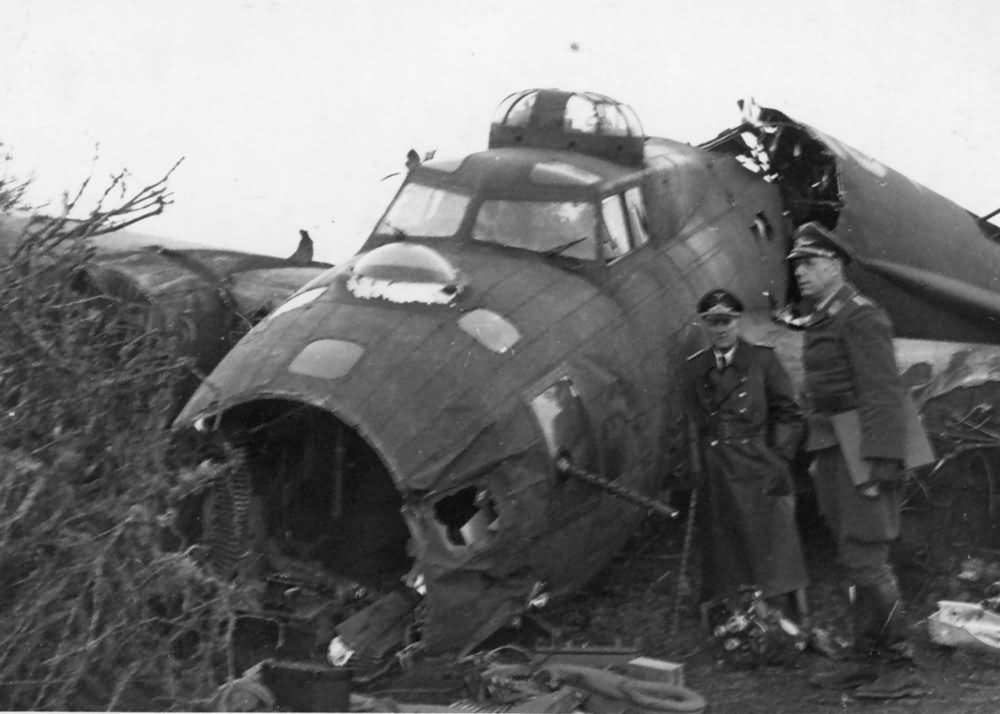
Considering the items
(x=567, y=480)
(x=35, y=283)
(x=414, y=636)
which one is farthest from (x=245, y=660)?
(x=35, y=283)

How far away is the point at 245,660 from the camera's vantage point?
906 centimetres

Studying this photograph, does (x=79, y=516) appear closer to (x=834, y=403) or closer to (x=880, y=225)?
(x=834, y=403)

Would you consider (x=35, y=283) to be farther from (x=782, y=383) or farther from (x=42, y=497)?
(x=782, y=383)

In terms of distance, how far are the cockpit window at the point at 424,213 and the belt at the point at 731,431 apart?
199cm

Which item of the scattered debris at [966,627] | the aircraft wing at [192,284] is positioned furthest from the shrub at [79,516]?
the scattered debris at [966,627]

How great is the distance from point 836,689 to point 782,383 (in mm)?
1791

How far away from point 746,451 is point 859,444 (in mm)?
836

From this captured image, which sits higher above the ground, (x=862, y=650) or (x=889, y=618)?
(x=889, y=618)

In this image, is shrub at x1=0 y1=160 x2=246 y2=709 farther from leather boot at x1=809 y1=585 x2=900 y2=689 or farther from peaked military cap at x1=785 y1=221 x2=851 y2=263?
peaked military cap at x1=785 y1=221 x2=851 y2=263

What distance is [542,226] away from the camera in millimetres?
10070

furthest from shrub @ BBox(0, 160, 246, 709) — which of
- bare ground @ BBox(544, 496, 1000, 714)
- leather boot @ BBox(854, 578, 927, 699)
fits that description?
leather boot @ BBox(854, 578, 927, 699)

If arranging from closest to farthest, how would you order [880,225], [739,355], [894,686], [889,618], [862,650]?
[894,686], [889,618], [862,650], [739,355], [880,225]

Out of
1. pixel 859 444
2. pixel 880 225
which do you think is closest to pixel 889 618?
pixel 859 444

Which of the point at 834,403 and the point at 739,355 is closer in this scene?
the point at 834,403
